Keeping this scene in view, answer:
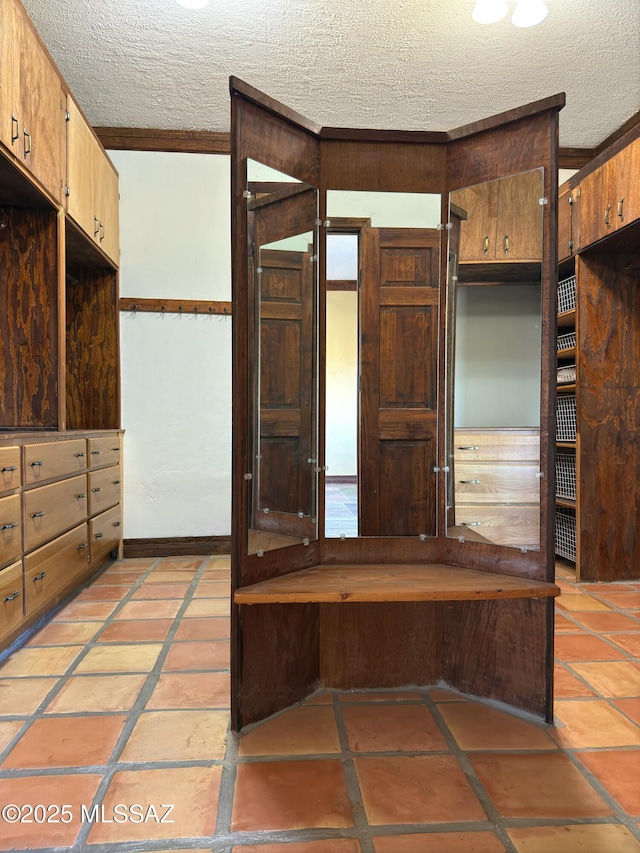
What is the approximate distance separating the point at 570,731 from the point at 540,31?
140 inches

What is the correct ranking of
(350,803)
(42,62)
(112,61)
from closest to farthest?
1. (350,803)
2. (42,62)
3. (112,61)

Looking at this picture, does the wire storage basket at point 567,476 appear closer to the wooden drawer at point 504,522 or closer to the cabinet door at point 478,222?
the wooden drawer at point 504,522

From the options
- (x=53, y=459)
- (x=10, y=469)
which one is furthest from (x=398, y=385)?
(x=53, y=459)

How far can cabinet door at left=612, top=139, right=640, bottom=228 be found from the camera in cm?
301

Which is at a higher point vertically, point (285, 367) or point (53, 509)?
point (285, 367)

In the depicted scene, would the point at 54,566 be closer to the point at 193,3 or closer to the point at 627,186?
the point at 193,3

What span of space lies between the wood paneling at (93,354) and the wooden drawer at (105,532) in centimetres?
67

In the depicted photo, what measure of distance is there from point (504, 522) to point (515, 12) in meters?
2.78

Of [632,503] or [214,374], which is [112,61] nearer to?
[214,374]

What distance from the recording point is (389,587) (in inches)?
72.8

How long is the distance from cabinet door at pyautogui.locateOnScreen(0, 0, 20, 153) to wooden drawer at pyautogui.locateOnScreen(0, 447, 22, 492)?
4.18 ft

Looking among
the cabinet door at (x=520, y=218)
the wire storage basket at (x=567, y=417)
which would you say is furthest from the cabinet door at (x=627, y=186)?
the cabinet door at (x=520, y=218)

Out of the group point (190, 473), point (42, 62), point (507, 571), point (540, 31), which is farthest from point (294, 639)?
point (540, 31)

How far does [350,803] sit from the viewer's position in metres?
1.51
